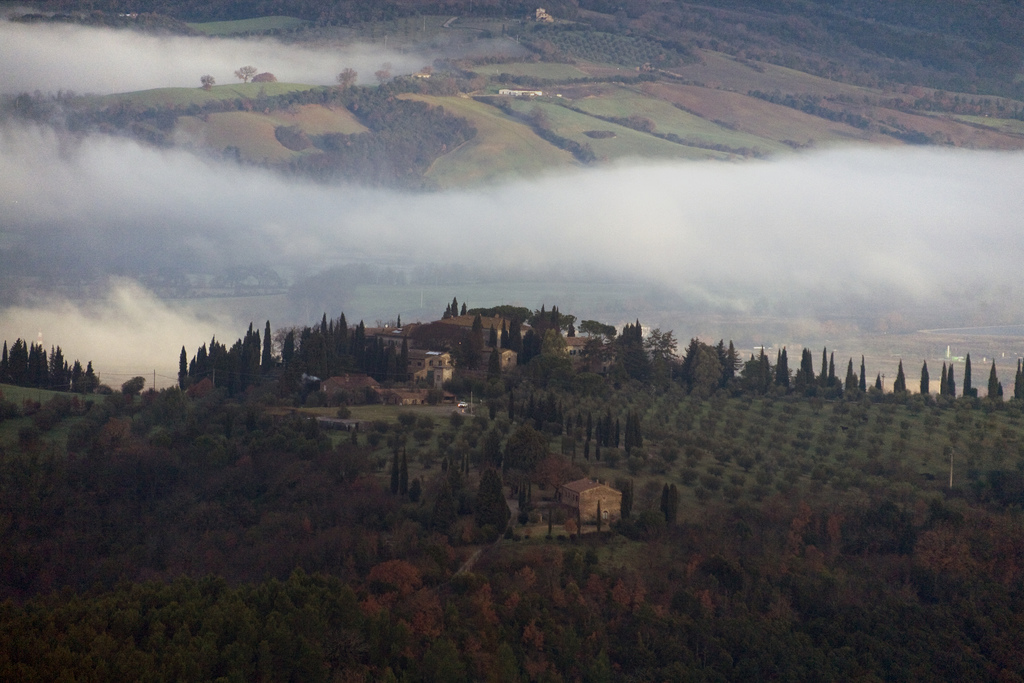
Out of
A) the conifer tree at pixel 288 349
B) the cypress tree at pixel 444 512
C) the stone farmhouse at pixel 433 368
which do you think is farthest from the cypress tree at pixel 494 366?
the cypress tree at pixel 444 512

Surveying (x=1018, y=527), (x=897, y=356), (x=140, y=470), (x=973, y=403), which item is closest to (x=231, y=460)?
(x=140, y=470)

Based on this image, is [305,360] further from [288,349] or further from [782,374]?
[782,374]

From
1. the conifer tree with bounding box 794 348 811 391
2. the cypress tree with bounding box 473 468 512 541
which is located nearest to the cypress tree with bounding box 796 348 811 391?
the conifer tree with bounding box 794 348 811 391

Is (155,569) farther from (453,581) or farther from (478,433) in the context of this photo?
(478,433)

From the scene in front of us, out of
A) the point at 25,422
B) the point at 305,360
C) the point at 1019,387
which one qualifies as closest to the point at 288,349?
the point at 305,360

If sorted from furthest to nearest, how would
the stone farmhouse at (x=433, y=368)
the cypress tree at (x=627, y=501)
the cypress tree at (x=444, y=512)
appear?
1. the stone farmhouse at (x=433, y=368)
2. the cypress tree at (x=627, y=501)
3. the cypress tree at (x=444, y=512)

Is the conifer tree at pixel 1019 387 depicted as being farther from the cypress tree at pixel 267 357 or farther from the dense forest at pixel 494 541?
the cypress tree at pixel 267 357
